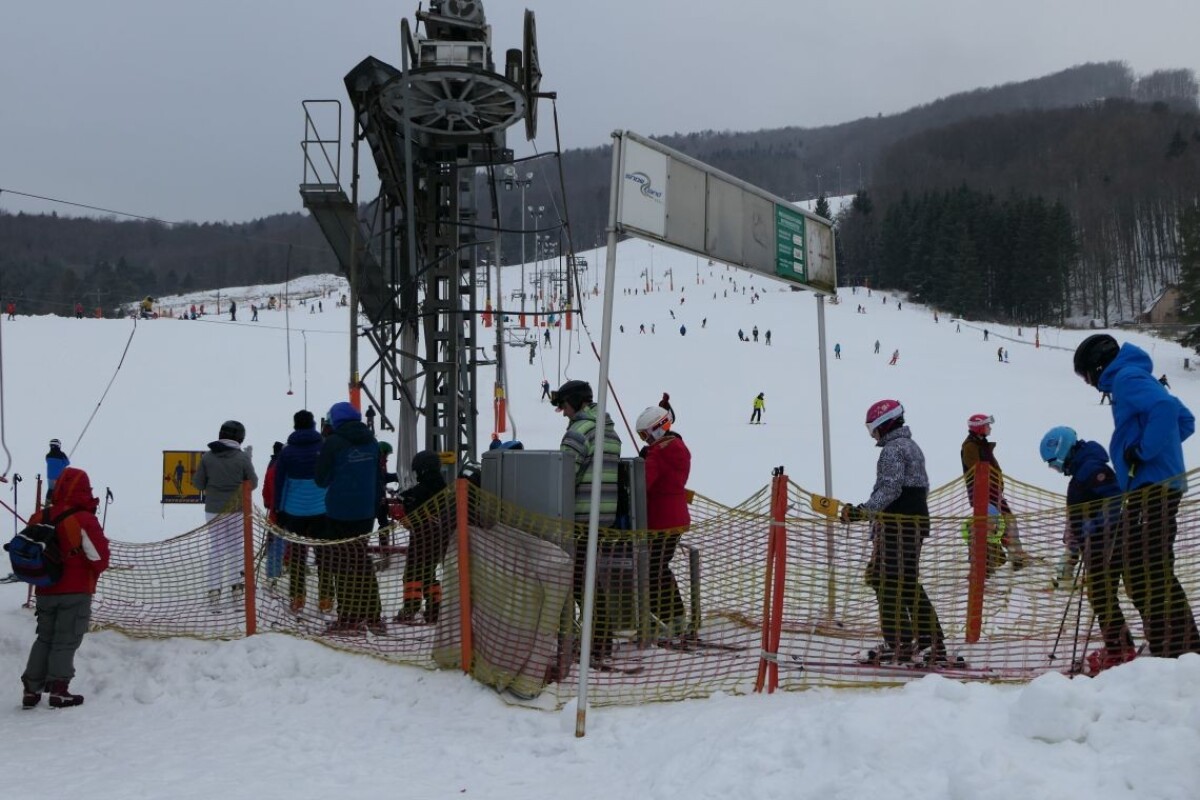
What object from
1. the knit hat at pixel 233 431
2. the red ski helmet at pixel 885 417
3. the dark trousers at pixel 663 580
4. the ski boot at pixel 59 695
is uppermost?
the red ski helmet at pixel 885 417

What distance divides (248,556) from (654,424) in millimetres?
3054

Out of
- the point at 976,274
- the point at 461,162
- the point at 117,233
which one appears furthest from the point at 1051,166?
the point at 461,162

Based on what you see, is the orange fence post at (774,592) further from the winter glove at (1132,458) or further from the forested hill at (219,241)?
the forested hill at (219,241)

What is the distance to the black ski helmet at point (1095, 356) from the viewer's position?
4.79m

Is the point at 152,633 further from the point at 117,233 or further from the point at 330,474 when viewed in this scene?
the point at 117,233

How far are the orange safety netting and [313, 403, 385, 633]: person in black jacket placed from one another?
5.8 inches

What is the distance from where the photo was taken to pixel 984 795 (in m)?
3.03

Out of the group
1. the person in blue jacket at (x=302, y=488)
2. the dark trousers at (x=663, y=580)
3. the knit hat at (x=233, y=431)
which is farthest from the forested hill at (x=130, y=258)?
the dark trousers at (x=663, y=580)

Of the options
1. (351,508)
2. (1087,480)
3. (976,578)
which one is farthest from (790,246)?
(351,508)

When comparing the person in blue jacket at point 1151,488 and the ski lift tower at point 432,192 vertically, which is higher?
the ski lift tower at point 432,192

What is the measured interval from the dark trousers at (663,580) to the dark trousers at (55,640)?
3566 millimetres

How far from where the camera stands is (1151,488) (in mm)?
4344

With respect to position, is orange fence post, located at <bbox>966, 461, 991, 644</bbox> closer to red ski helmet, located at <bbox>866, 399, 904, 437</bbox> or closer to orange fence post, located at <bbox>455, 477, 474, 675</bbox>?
red ski helmet, located at <bbox>866, 399, 904, 437</bbox>

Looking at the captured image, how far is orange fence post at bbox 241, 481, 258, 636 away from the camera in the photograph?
671cm
